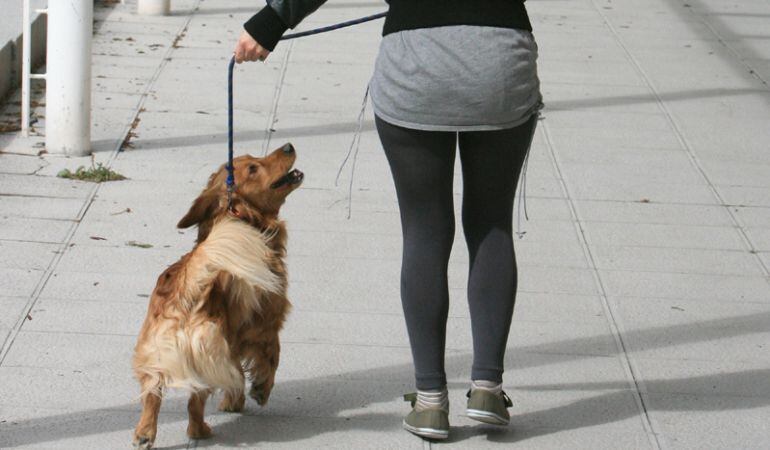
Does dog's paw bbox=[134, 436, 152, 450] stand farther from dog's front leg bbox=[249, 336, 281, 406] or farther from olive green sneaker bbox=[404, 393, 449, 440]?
olive green sneaker bbox=[404, 393, 449, 440]

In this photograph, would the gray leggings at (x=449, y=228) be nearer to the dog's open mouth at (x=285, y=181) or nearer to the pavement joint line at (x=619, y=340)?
the dog's open mouth at (x=285, y=181)

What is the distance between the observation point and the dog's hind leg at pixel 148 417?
13.0 ft

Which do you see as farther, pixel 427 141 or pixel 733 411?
pixel 733 411

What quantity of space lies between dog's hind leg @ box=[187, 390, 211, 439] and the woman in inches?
28.0

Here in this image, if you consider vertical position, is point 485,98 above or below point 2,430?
above

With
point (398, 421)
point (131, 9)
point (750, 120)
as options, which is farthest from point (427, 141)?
point (131, 9)

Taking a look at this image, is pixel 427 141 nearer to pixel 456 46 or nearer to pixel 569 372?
pixel 456 46

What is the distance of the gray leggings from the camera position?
157 inches

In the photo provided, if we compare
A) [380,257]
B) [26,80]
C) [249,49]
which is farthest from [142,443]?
[26,80]

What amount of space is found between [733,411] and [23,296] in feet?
9.79

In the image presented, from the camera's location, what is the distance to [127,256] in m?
5.84

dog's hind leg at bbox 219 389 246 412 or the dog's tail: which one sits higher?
the dog's tail

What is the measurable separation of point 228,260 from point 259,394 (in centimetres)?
72

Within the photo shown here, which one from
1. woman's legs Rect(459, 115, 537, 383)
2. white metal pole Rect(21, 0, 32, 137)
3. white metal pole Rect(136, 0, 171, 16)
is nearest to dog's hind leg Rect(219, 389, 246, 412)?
woman's legs Rect(459, 115, 537, 383)
